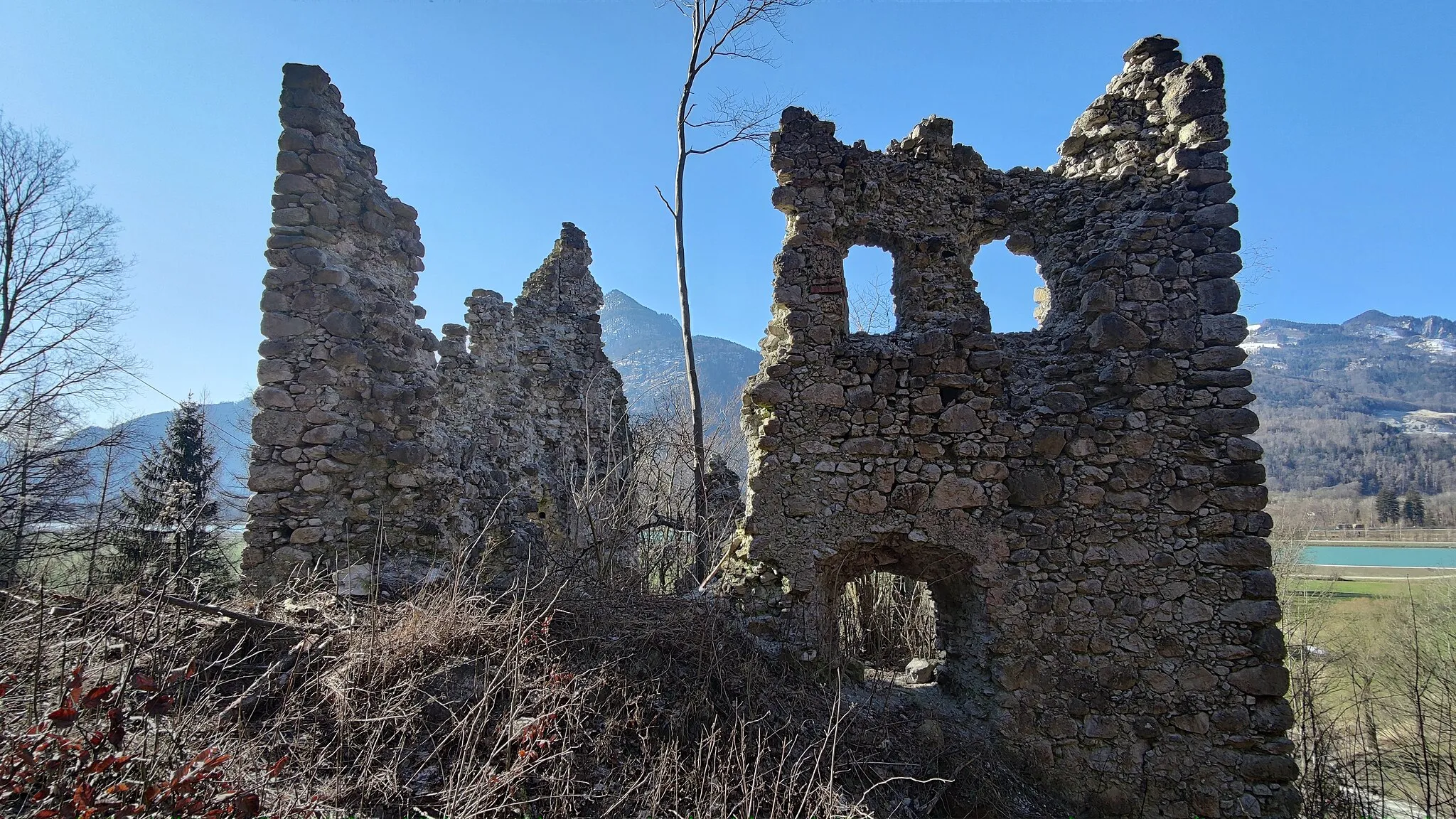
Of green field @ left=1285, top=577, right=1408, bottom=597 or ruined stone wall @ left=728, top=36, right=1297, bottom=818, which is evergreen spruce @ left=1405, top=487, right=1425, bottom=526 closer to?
green field @ left=1285, top=577, right=1408, bottom=597

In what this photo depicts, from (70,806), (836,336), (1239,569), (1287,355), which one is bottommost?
(70,806)

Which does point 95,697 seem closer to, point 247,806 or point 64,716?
point 64,716

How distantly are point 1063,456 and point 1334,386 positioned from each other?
165m

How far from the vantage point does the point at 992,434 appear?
507 cm

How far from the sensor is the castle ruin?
15.3 feet

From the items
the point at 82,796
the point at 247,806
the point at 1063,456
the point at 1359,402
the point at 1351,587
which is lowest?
the point at 1351,587

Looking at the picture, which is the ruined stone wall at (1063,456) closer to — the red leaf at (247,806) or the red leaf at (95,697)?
the red leaf at (247,806)

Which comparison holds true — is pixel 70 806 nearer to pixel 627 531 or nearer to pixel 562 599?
pixel 562 599

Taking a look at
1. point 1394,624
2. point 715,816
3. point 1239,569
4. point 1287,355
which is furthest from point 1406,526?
point 1287,355

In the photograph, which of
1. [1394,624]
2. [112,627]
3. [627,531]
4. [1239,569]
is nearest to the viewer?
[112,627]

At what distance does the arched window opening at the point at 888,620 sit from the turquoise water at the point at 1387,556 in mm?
43208

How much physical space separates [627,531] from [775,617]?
2.60m

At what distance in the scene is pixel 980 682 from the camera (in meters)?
4.91

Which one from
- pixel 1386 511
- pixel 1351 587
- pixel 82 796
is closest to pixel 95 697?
pixel 82 796
